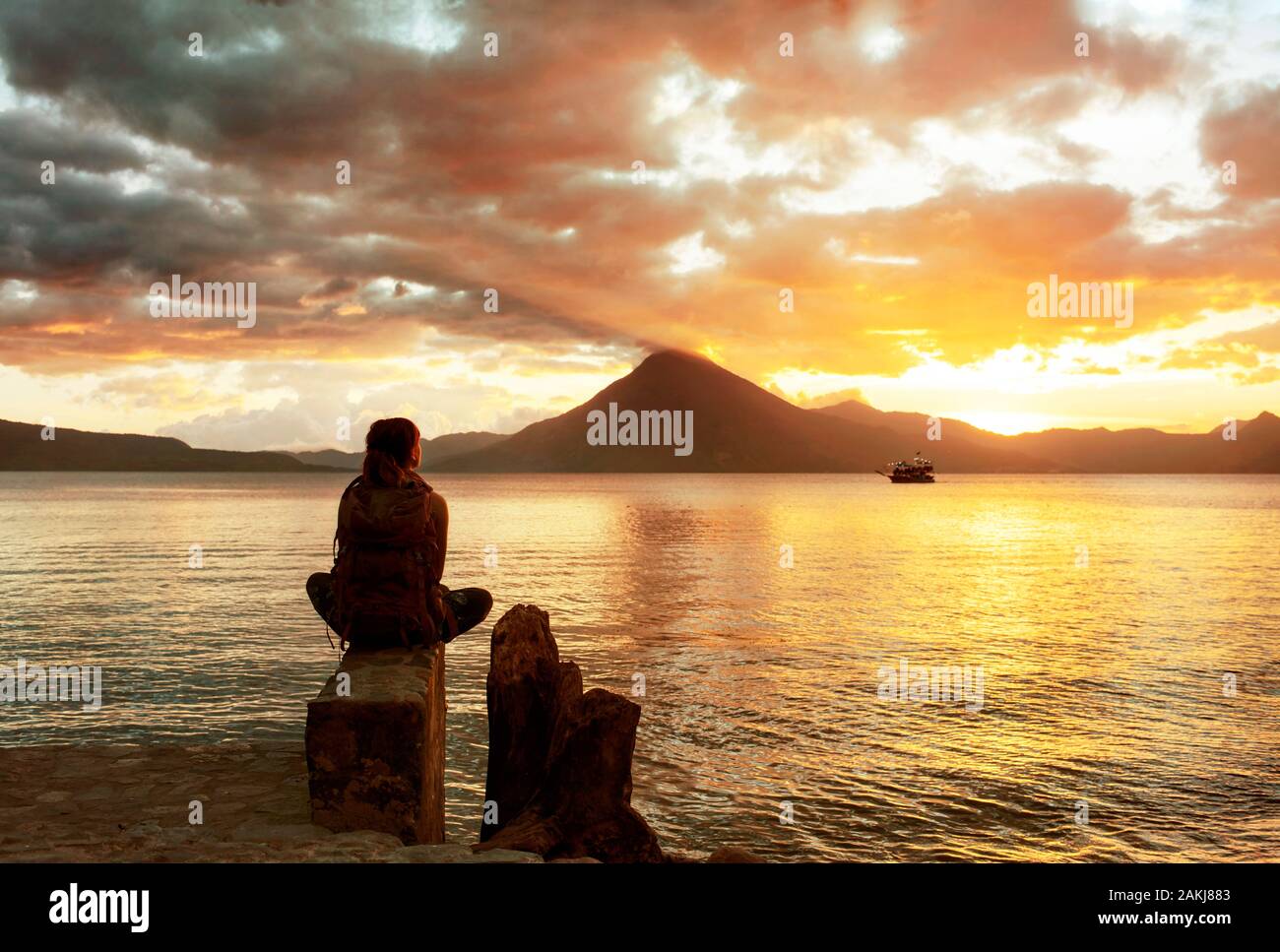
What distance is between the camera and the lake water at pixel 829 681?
36.1ft

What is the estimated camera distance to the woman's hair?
25.3ft

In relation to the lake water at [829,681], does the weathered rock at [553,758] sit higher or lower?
higher

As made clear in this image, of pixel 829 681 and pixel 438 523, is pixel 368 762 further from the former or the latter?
pixel 829 681

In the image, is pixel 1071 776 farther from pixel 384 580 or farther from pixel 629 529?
pixel 629 529

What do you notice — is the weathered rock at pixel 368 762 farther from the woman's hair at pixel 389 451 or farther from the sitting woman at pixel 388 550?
the woman's hair at pixel 389 451

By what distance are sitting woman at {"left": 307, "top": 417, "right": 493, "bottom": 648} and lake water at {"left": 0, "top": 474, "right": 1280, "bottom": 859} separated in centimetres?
350

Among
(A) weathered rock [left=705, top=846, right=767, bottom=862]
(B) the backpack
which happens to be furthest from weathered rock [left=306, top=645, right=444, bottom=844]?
(A) weathered rock [left=705, top=846, right=767, bottom=862]

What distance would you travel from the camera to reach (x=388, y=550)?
25.4 feet

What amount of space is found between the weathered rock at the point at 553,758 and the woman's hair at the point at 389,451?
2.25m

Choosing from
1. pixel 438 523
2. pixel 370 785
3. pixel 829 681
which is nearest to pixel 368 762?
pixel 370 785

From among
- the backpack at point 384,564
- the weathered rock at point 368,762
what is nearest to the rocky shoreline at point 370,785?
the weathered rock at point 368,762

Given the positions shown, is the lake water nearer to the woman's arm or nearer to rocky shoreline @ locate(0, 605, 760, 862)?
rocky shoreline @ locate(0, 605, 760, 862)

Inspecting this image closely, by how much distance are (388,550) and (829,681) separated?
43.7 ft
